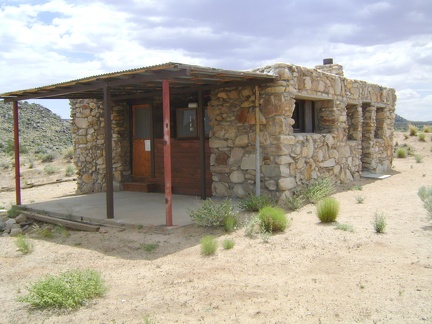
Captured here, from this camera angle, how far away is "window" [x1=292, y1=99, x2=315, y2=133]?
11.1m

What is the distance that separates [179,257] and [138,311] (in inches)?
73.7

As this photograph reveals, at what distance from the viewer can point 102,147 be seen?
1264 cm

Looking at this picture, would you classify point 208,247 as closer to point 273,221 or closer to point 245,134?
point 273,221

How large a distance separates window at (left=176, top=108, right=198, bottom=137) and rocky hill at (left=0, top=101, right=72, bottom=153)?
1913cm

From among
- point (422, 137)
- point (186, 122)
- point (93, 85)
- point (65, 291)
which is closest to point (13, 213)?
point (93, 85)

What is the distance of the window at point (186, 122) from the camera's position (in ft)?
37.2

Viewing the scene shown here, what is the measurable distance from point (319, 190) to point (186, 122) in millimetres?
3905

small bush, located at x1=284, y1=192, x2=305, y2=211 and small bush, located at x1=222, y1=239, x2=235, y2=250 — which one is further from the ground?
small bush, located at x1=284, y1=192, x2=305, y2=211

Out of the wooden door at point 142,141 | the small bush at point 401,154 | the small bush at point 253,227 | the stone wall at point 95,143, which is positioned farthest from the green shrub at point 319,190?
the small bush at point 401,154

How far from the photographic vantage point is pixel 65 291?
184 inches

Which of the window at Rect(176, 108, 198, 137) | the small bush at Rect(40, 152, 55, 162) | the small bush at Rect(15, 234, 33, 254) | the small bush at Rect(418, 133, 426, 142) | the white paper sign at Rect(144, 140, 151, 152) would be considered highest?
the window at Rect(176, 108, 198, 137)

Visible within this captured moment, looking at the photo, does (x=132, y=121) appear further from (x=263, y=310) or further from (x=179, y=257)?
(x=263, y=310)

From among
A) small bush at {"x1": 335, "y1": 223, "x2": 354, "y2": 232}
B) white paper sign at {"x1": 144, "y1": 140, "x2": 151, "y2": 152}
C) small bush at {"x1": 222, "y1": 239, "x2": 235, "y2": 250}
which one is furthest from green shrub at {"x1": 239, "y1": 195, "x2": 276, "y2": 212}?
white paper sign at {"x1": 144, "y1": 140, "x2": 151, "y2": 152}

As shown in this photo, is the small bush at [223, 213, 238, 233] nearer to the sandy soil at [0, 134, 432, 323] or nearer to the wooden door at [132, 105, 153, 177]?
the sandy soil at [0, 134, 432, 323]
